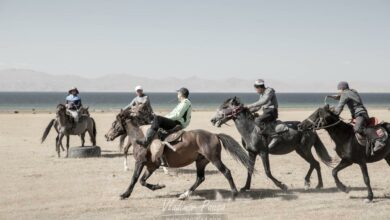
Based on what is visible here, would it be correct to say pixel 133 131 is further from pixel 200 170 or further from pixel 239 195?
pixel 239 195

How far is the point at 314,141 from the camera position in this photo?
1369cm

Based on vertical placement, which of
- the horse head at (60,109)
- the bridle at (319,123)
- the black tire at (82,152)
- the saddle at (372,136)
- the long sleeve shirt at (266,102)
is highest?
the long sleeve shirt at (266,102)

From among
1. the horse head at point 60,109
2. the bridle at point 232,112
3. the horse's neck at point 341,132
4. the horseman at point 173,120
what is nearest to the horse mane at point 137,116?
the horseman at point 173,120

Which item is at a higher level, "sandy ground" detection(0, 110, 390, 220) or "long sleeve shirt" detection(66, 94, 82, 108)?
"long sleeve shirt" detection(66, 94, 82, 108)

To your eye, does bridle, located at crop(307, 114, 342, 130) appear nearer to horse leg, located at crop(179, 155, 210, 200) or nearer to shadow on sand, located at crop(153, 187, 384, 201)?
shadow on sand, located at crop(153, 187, 384, 201)

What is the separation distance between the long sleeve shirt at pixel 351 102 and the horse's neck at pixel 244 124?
2.11m

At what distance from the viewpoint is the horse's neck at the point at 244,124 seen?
40.7ft

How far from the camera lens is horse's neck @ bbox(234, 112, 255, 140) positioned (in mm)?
12406

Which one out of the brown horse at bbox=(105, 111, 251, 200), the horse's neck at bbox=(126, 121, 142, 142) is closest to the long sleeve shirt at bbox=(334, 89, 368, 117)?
the brown horse at bbox=(105, 111, 251, 200)

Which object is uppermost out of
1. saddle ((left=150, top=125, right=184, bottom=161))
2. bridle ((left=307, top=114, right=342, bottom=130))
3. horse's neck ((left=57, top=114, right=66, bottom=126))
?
bridle ((left=307, top=114, right=342, bottom=130))

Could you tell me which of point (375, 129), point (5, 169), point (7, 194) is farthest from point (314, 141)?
point (5, 169)

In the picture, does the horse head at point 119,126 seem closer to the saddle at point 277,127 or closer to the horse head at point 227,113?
the horse head at point 227,113

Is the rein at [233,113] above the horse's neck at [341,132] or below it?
above

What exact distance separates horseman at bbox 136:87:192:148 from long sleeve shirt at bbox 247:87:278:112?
1.57 meters
